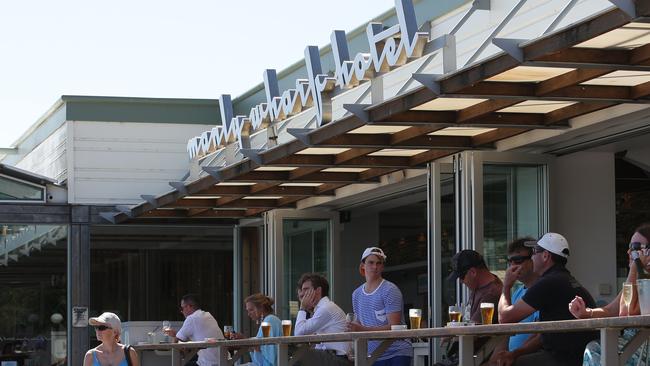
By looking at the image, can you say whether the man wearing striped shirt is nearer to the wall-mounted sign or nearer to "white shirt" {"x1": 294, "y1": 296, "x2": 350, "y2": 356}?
"white shirt" {"x1": 294, "y1": 296, "x2": 350, "y2": 356}

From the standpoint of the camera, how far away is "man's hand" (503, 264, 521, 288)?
7.86m

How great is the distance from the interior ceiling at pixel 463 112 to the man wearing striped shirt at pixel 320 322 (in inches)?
44.0

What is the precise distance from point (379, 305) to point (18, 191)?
29.9 feet

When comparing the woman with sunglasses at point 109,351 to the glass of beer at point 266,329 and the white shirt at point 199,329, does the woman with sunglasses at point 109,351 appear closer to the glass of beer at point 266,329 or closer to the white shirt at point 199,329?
the glass of beer at point 266,329

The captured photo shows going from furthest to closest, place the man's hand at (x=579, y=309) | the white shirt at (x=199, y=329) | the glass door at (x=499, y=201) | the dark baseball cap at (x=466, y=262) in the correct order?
the white shirt at (x=199, y=329)
the glass door at (x=499, y=201)
the dark baseball cap at (x=466, y=262)
the man's hand at (x=579, y=309)

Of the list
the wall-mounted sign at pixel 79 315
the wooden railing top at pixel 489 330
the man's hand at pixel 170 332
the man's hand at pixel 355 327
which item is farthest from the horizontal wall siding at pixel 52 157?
the man's hand at pixel 355 327

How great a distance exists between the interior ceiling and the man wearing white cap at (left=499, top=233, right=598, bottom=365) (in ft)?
3.44

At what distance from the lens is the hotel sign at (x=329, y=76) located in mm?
9477

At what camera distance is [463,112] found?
9.68 m

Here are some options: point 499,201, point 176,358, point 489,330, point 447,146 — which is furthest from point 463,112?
point 176,358

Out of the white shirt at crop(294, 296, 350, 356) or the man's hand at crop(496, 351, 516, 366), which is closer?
the man's hand at crop(496, 351, 516, 366)

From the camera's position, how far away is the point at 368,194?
15.0 meters

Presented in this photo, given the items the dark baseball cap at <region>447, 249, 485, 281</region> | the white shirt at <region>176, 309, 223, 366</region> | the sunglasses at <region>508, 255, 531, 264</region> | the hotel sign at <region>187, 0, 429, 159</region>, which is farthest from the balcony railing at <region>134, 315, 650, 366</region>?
the white shirt at <region>176, 309, 223, 366</region>

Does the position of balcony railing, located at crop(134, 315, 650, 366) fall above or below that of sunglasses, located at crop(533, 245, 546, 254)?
below
